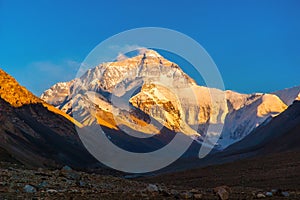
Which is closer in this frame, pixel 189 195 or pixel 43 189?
pixel 43 189

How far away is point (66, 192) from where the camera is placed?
2436cm

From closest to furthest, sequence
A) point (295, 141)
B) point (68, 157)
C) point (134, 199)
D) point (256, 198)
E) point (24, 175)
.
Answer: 1. point (134, 199)
2. point (256, 198)
3. point (24, 175)
4. point (295, 141)
5. point (68, 157)

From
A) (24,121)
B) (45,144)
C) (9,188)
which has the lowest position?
(9,188)

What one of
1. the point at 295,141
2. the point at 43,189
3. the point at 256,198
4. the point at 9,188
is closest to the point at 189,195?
the point at 256,198

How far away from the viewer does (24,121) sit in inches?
6378

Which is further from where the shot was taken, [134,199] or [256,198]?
[256,198]

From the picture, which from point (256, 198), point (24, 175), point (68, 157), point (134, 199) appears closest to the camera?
point (134, 199)

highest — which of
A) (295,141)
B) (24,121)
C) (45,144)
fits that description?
(24,121)

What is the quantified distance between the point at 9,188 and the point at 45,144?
13245 centimetres

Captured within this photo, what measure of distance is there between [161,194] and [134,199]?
3.76m

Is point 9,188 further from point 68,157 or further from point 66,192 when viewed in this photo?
point 68,157

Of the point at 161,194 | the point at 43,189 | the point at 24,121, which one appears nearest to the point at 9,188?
the point at 43,189

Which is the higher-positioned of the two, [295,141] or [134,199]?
[295,141]

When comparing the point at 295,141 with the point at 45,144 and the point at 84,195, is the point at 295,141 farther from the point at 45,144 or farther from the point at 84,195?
the point at 84,195
